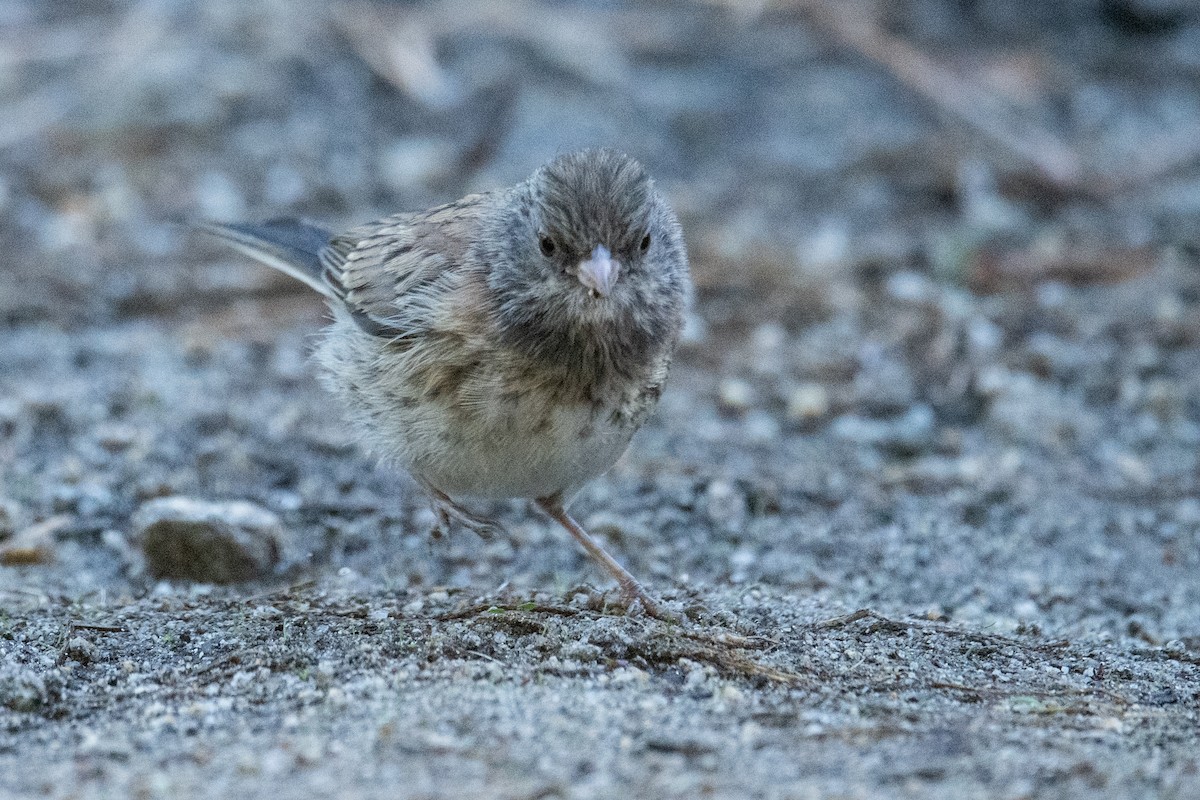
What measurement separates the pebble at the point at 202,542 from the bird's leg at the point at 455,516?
528mm

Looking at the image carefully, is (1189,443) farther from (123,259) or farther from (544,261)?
(123,259)

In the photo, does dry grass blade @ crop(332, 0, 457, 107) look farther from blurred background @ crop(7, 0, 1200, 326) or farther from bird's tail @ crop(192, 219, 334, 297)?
bird's tail @ crop(192, 219, 334, 297)

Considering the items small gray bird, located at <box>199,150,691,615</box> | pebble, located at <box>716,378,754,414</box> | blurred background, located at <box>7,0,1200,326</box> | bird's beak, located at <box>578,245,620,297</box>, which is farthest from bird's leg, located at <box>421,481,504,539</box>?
blurred background, located at <box>7,0,1200,326</box>

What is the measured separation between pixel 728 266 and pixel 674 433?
158 centimetres

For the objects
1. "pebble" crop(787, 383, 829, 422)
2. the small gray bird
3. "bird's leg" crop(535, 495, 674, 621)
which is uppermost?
"pebble" crop(787, 383, 829, 422)

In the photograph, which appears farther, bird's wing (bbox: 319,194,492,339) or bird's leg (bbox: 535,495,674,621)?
bird's wing (bbox: 319,194,492,339)

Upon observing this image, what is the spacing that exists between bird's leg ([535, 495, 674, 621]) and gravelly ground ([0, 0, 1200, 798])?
93 millimetres

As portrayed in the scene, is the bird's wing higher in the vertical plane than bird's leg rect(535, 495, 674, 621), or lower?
higher

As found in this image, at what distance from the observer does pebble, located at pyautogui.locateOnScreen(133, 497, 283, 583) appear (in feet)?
14.4

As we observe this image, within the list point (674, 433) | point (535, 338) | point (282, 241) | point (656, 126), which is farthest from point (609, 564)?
point (656, 126)

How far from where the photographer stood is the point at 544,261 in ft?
12.8

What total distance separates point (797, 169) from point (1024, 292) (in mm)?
1692

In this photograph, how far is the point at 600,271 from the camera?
378 centimetres

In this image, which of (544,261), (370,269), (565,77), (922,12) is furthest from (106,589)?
(922,12)
